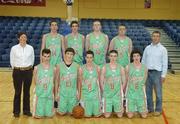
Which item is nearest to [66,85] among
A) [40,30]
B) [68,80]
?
[68,80]

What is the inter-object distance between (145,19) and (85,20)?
9.69ft

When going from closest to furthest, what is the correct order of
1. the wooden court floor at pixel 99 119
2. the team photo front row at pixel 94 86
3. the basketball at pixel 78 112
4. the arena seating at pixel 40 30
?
1. the wooden court floor at pixel 99 119
2. the basketball at pixel 78 112
3. the team photo front row at pixel 94 86
4. the arena seating at pixel 40 30

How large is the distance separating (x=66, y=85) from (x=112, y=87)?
2.53 feet

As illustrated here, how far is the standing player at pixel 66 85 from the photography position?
6.21 meters

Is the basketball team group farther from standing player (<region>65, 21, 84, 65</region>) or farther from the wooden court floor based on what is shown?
standing player (<region>65, 21, 84, 65</region>)

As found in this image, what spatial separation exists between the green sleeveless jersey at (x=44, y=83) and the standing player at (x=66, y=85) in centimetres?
14

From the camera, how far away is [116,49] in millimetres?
6648

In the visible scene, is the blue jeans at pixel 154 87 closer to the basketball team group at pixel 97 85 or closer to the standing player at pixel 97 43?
the basketball team group at pixel 97 85

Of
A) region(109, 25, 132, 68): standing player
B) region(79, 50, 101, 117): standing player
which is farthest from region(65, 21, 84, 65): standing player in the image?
region(109, 25, 132, 68): standing player

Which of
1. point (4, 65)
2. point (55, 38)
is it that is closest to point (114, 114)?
point (55, 38)

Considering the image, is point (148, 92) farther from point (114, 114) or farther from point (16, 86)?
point (16, 86)

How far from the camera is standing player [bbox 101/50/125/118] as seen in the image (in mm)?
6238

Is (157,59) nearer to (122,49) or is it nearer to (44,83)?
(122,49)

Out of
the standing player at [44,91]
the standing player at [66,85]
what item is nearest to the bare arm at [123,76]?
the standing player at [66,85]
